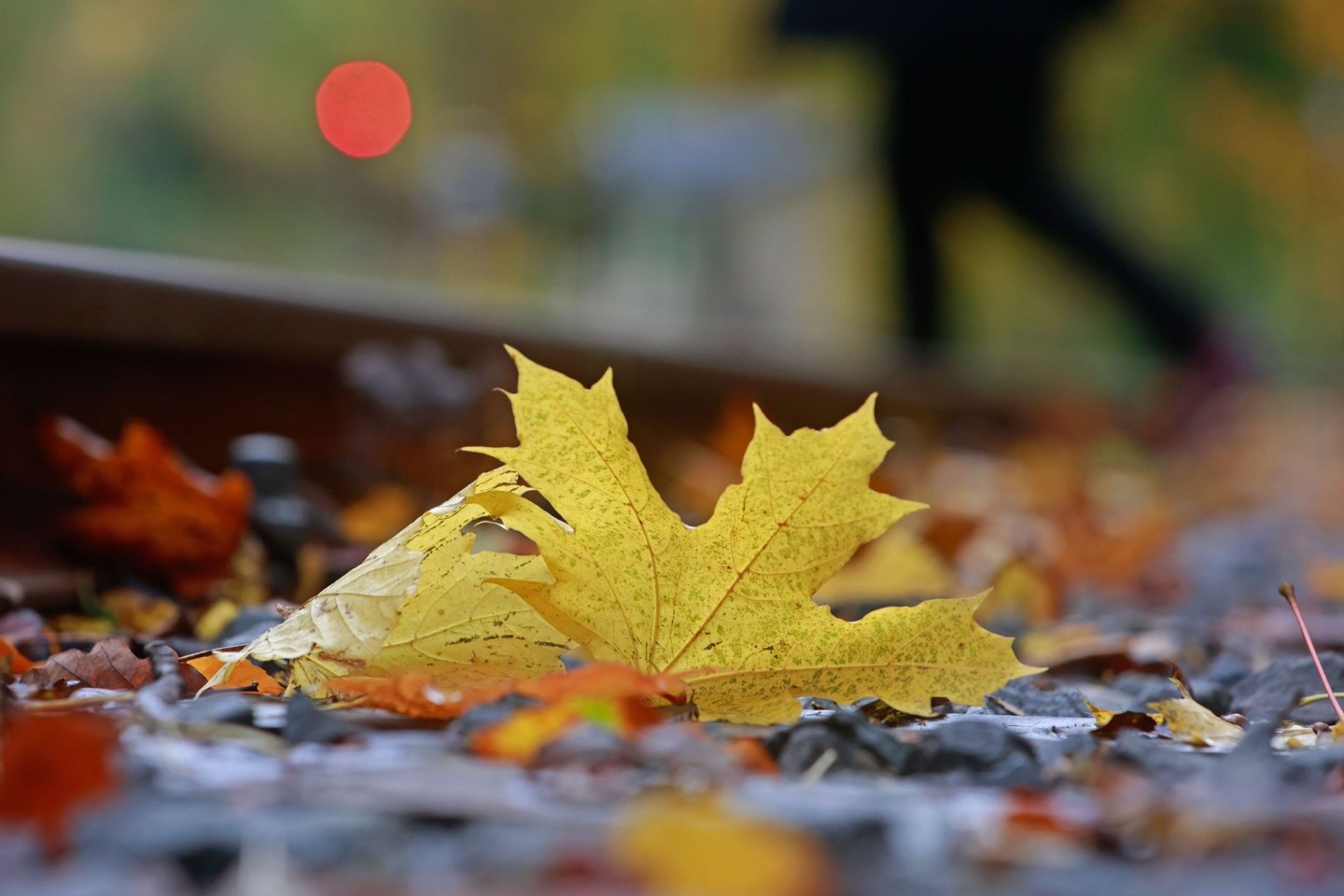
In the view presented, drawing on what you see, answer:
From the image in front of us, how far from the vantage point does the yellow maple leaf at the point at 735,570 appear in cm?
95

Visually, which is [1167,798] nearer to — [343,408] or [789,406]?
[343,408]

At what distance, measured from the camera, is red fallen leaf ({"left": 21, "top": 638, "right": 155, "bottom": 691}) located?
1.00m

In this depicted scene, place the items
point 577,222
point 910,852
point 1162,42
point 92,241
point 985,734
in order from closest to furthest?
point 910,852 < point 985,734 < point 92,241 < point 1162,42 < point 577,222

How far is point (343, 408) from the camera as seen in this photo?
250 centimetres

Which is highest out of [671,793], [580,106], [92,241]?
[580,106]

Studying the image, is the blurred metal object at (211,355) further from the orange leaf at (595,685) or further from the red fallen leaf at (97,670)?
the orange leaf at (595,685)

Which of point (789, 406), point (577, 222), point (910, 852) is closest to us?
point (910, 852)

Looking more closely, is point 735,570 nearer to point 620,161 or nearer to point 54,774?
point 54,774

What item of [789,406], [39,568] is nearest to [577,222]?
[789,406]

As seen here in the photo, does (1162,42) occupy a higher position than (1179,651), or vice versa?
(1162,42)

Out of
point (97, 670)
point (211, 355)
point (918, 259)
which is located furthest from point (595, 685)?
point (918, 259)

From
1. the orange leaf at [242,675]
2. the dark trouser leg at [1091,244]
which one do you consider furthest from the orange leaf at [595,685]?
the dark trouser leg at [1091,244]

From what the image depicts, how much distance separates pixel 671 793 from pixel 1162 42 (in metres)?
16.1

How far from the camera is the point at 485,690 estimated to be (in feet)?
3.10
